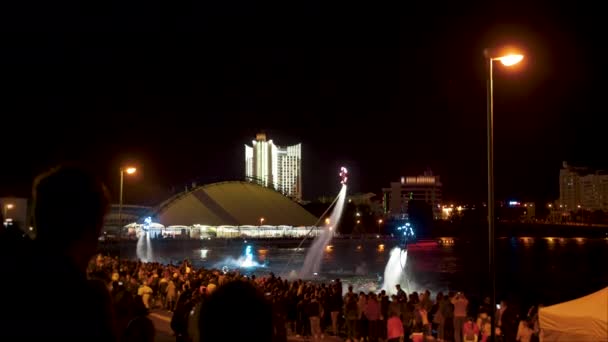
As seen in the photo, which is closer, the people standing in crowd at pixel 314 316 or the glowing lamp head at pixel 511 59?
the glowing lamp head at pixel 511 59

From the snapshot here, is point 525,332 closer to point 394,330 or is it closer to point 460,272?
point 394,330

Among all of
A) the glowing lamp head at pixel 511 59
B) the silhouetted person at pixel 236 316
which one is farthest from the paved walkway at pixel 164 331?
the silhouetted person at pixel 236 316

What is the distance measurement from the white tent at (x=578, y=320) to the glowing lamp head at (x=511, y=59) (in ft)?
16.6

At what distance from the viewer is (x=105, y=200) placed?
88.0 inches

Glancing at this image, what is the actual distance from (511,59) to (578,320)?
5.63 m

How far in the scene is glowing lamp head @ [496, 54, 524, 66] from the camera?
45.1 ft

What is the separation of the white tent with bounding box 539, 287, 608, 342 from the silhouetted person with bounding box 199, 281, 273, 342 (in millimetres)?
10384

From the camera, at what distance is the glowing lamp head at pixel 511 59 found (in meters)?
13.8

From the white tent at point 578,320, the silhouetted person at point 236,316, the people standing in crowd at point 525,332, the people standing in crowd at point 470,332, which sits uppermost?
the silhouetted person at point 236,316

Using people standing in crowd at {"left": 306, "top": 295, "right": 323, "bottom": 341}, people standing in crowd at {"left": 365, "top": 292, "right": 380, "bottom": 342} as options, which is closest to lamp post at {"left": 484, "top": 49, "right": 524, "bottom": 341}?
people standing in crowd at {"left": 365, "top": 292, "right": 380, "bottom": 342}

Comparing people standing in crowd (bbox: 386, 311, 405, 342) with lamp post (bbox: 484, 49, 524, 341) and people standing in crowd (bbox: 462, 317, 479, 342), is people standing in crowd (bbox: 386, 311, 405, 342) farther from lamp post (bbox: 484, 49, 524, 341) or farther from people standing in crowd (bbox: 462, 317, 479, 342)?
lamp post (bbox: 484, 49, 524, 341)

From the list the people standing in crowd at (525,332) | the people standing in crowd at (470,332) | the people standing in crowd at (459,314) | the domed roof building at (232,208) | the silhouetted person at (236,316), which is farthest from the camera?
the domed roof building at (232,208)

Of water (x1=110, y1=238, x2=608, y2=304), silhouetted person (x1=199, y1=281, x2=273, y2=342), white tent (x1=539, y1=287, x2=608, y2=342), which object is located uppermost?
silhouetted person (x1=199, y1=281, x2=273, y2=342)

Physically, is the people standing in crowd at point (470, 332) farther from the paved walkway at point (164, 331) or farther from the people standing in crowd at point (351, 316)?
the paved walkway at point (164, 331)
